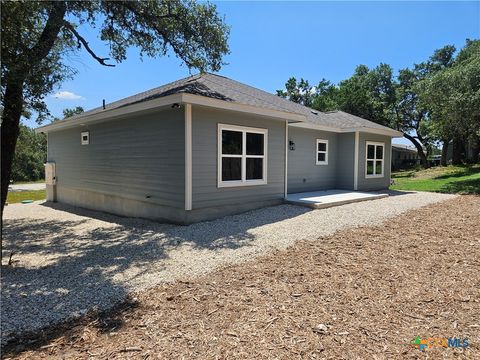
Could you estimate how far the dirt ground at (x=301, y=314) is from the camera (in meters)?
2.55

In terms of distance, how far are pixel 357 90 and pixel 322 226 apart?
29.2m

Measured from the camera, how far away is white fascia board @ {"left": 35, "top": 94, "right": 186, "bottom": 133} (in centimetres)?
704

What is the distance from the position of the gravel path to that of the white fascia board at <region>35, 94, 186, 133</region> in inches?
120

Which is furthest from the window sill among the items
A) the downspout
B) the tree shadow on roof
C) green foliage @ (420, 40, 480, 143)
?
green foliage @ (420, 40, 480, 143)

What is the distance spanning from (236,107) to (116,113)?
3750mm

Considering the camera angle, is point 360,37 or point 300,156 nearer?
point 300,156

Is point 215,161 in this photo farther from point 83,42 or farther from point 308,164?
point 308,164

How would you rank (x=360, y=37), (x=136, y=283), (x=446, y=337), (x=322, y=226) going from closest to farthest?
1. (x=446, y=337)
2. (x=136, y=283)
3. (x=322, y=226)
4. (x=360, y=37)

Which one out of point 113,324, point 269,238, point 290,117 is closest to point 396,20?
point 290,117

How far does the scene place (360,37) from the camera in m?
13.9

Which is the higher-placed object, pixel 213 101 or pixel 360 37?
pixel 360 37

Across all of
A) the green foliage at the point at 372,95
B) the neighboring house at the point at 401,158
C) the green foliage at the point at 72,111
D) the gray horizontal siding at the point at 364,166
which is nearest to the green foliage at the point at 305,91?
the green foliage at the point at 372,95

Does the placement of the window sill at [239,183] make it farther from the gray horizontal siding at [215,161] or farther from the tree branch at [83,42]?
the tree branch at [83,42]

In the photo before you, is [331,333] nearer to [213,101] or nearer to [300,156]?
[213,101]
